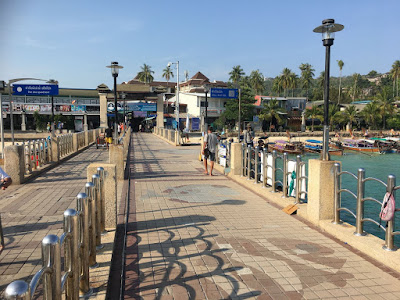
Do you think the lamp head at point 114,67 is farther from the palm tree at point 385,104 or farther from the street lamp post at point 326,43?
the palm tree at point 385,104

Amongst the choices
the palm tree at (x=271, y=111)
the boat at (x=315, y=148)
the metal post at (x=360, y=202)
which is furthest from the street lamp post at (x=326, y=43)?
the palm tree at (x=271, y=111)

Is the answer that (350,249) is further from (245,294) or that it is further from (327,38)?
(327,38)

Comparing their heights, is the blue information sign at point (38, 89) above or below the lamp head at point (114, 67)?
above

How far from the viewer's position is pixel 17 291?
1.78m

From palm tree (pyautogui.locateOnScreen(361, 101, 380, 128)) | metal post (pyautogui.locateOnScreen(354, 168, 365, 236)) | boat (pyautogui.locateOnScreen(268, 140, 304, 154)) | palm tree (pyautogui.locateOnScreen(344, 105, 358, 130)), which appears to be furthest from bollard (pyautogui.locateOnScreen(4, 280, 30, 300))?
palm tree (pyautogui.locateOnScreen(361, 101, 380, 128))

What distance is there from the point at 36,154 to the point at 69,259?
11.5 meters

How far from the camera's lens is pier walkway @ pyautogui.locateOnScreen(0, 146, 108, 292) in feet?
15.4

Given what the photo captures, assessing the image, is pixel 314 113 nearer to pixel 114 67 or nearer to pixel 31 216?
pixel 114 67

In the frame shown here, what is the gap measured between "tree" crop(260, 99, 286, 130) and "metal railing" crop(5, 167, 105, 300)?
5478 cm

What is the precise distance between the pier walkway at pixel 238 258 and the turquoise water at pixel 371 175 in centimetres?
577

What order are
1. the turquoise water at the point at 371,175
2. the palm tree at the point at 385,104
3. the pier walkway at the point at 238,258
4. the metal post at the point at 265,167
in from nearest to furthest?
the pier walkway at the point at 238,258 < the metal post at the point at 265,167 < the turquoise water at the point at 371,175 < the palm tree at the point at 385,104

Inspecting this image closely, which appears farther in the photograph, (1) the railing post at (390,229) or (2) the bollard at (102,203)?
(2) the bollard at (102,203)

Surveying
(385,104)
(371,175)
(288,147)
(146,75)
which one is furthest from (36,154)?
(146,75)

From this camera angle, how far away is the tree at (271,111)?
57769 millimetres
